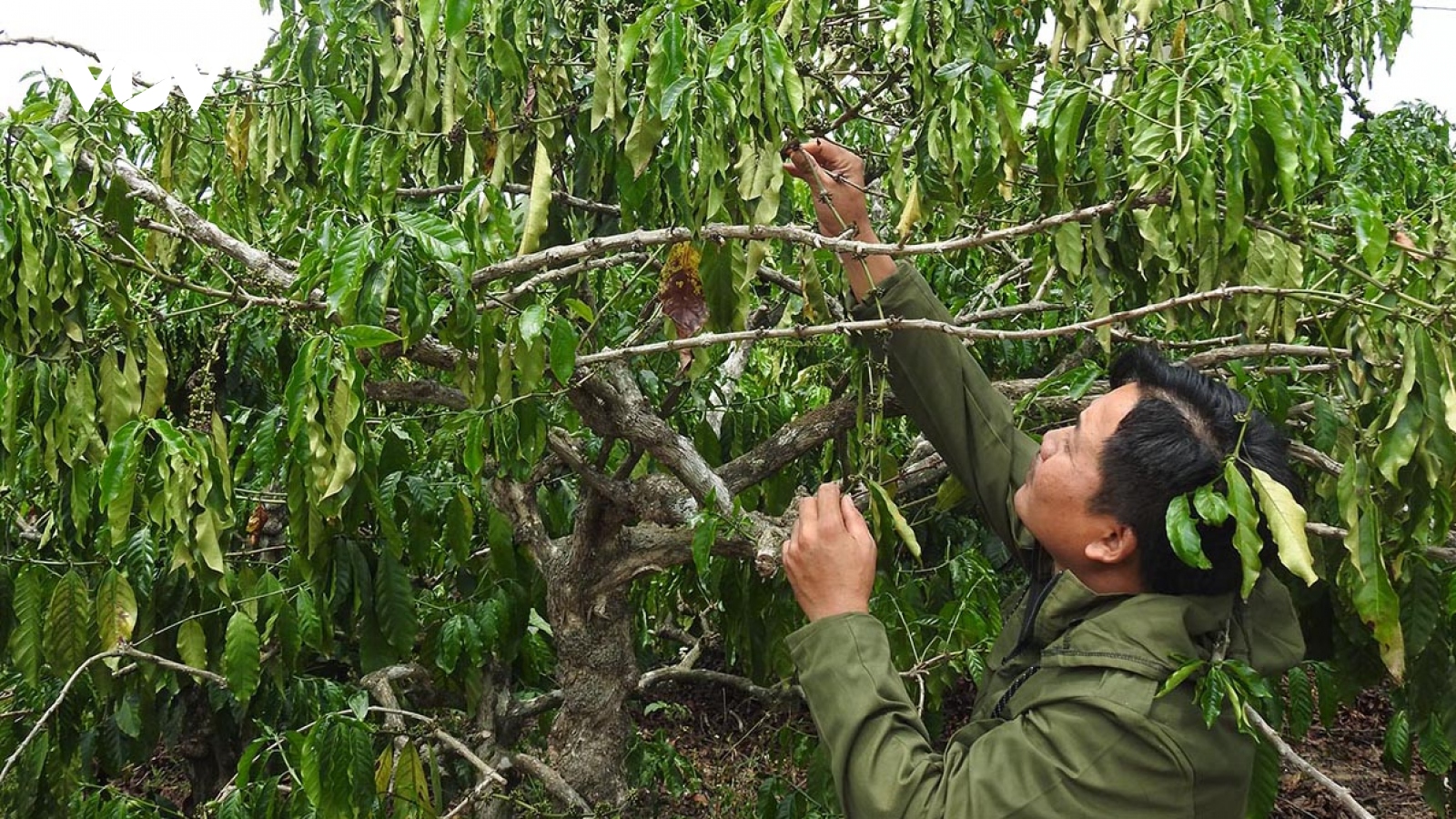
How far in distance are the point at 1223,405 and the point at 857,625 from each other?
565 mm

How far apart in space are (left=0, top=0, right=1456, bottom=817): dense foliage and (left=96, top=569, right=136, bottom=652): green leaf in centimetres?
1

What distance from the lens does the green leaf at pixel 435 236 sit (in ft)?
6.08

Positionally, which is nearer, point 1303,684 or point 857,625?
point 857,625

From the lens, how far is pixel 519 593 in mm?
3219

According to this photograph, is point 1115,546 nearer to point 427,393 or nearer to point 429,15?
point 429,15

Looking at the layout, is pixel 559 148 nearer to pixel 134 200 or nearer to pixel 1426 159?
pixel 134 200

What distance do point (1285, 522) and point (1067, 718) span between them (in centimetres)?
33

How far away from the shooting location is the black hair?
65.8 inches

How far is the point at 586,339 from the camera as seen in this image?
261 centimetres

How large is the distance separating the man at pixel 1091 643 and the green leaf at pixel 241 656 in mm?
1202

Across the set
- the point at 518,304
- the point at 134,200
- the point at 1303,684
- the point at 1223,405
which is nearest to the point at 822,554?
the point at 1223,405

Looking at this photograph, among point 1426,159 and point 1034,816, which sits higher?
point 1426,159

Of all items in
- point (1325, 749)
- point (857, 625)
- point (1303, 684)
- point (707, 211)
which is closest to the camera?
point (857, 625)

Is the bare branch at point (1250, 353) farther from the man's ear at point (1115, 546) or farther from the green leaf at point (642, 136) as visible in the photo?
the green leaf at point (642, 136)
